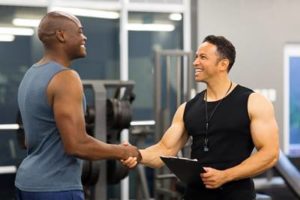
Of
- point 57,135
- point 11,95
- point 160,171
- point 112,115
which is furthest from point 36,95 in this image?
point 11,95

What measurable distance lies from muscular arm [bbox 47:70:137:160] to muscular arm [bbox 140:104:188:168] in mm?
A: 686

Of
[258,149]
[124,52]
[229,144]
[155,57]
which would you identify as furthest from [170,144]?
[124,52]

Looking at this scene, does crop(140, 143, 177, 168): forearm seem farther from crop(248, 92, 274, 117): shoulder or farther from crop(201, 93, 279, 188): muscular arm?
crop(248, 92, 274, 117): shoulder

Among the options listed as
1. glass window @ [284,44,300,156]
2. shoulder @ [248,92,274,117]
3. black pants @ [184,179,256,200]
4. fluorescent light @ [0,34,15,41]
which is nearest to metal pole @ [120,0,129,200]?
fluorescent light @ [0,34,15,41]

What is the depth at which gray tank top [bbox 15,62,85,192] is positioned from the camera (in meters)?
2.06

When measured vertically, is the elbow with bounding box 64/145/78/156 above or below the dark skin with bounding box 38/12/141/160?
below

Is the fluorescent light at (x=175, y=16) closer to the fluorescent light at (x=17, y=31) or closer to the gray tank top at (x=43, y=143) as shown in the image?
the fluorescent light at (x=17, y=31)

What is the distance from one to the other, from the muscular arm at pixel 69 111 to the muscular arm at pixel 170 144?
2.25 feet

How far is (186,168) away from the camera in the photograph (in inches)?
91.9

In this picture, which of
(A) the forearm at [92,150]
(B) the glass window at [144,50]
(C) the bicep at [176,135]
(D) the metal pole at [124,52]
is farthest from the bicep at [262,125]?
(B) the glass window at [144,50]

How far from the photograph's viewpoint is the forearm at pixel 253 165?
92.0 inches

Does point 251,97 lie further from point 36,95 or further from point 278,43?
point 278,43

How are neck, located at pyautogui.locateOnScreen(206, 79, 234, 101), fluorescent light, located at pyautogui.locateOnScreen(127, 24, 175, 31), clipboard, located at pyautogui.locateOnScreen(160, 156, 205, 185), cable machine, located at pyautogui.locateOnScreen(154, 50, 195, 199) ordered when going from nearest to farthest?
clipboard, located at pyautogui.locateOnScreen(160, 156, 205, 185)
neck, located at pyautogui.locateOnScreen(206, 79, 234, 101)
cable machine, located at pyautogui.locateOnScreen(154, 50, 195, 199)
fluorescent light, located at pyautogui.locateOnScreen(127, 24, 175, 31)

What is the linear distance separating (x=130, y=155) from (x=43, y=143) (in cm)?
51
